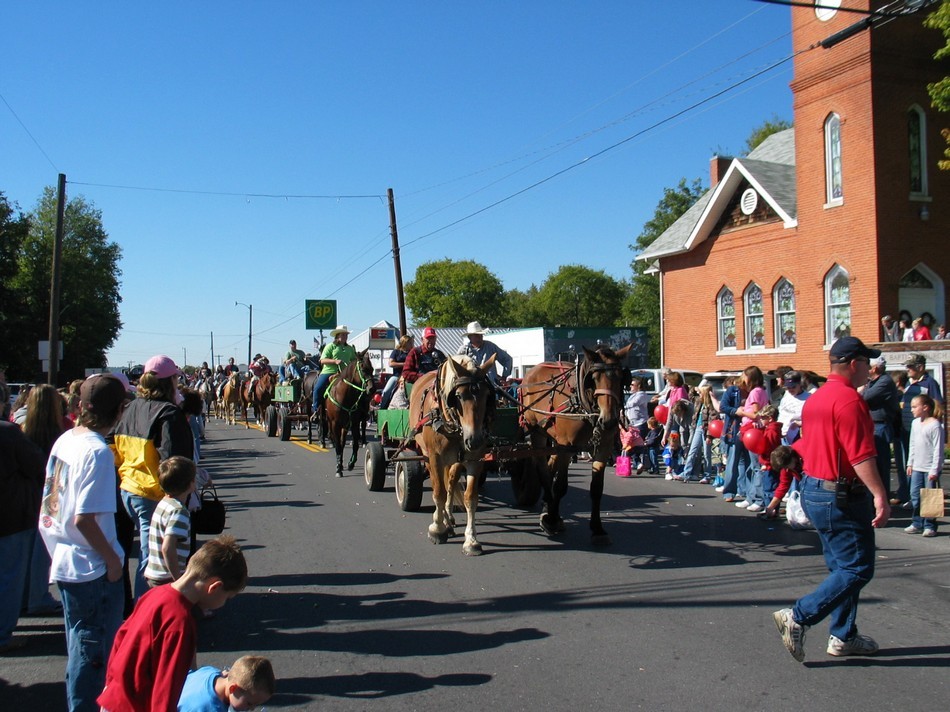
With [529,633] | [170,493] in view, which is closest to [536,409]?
[529,633]

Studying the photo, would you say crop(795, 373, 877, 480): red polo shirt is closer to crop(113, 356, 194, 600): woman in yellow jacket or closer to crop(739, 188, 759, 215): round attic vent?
crop(113, 356, 194, 600): woman in yellow jacket

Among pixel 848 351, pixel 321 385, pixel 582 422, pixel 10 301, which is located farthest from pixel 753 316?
pixel 10 301

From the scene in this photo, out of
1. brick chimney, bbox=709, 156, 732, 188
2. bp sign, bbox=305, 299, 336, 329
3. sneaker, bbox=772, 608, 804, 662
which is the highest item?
brick chimney, bbox=709, 156, 732, 188

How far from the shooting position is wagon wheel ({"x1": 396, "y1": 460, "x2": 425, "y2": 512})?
36.2 ft

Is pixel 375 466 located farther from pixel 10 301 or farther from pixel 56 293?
pixel 10 301

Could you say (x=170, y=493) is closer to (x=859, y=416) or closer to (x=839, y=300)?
(x=859, y=416)

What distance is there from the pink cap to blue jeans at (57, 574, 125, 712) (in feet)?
7.27

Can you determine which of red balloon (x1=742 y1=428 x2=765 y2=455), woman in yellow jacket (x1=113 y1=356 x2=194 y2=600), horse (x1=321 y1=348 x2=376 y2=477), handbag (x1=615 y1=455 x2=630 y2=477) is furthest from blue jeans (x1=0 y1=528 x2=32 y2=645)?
handbag (x1=615 y1=455 x2=630 y2=477)

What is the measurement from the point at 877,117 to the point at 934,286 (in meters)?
4.88

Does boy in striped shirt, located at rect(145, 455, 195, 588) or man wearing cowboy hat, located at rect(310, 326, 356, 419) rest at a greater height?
man wearing cowboy hat, located at rect(310, 326, 356, 419)

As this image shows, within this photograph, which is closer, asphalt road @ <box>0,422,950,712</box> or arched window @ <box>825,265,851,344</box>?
asphalt road @ <box>0,422,950,712</box>

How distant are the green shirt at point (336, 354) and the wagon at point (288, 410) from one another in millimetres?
5111

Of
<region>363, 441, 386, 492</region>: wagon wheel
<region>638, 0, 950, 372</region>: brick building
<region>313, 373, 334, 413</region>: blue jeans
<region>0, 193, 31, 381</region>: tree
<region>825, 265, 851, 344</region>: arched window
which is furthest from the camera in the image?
<region>0, 193, 31, 381</region>: tree

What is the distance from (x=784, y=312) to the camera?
84.1ft
